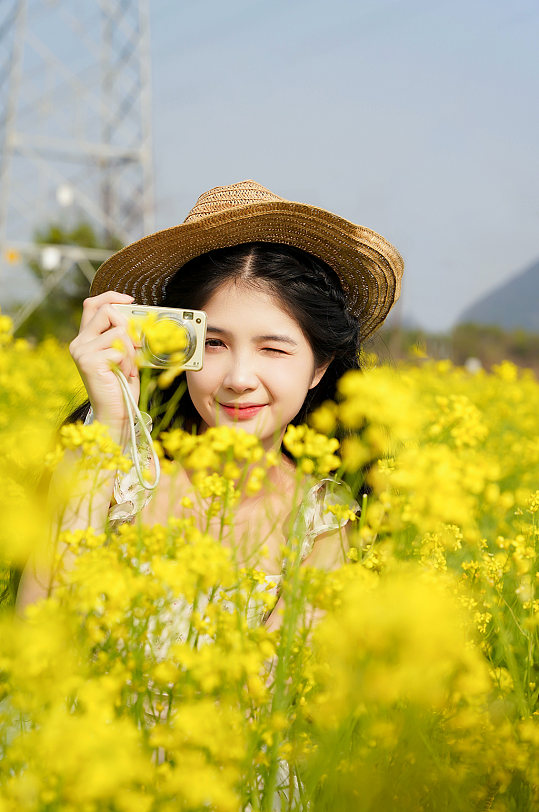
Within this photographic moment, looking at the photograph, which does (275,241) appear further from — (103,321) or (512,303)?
(512,303)

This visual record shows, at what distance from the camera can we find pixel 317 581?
88 cm

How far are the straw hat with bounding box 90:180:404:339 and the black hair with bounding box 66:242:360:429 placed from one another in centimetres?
3

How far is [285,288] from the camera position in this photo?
1.67 metres

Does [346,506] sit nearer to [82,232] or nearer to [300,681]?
[300,681]

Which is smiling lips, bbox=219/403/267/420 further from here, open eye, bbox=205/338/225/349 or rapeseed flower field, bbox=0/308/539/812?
rapeseed flower field, bbox=0/308/539/812

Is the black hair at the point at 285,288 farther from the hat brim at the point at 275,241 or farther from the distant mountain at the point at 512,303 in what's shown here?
the distant mountain at the point at 512,303

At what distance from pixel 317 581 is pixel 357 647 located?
0.23m

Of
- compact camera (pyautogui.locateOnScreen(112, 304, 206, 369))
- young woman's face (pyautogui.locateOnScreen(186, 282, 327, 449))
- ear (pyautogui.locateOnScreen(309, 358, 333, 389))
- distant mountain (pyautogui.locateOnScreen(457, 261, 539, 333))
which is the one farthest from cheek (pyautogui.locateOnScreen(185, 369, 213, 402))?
distant mountain (pyautogui.locateOnScreen(457, 261, 539, 333))

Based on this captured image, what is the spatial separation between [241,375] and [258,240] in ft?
1.47

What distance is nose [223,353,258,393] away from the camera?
1422 millimetres

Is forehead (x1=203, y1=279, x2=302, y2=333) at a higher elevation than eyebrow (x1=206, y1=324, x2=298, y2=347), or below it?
higher

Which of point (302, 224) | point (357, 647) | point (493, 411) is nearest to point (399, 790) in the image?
point (357, 647)

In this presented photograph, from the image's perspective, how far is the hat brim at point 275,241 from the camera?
1638 millimetres

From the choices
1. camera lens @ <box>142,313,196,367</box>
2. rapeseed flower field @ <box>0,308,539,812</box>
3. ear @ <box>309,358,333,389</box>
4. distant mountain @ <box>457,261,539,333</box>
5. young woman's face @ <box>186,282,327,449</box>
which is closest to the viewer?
rapeseed flower field @ <box>0,308,539,812</box>
